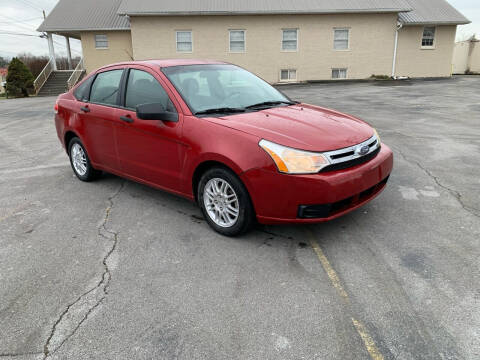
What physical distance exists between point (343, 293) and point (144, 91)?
122 inches

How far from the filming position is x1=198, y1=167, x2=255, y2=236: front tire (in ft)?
11.8

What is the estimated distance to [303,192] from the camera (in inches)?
129

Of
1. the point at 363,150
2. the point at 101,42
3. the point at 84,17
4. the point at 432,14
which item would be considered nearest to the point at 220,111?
the point at 363,150

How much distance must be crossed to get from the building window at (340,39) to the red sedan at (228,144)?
19.4 metres

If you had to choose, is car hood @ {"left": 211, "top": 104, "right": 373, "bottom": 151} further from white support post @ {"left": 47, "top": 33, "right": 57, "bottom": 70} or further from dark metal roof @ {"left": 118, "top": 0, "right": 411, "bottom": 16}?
white support post @ {"left": 47, "top": 33, "right": 57, "bottom": 70}

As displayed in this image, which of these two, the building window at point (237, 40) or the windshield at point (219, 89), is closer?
the windshield at point (219, 89)

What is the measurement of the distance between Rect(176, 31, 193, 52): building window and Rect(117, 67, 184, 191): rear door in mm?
18402

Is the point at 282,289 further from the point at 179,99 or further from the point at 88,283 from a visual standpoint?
the point at 179,99

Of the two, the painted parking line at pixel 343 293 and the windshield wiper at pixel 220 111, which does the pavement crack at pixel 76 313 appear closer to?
the windshield wiper at pixel 220 111

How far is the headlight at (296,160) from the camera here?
129 inches

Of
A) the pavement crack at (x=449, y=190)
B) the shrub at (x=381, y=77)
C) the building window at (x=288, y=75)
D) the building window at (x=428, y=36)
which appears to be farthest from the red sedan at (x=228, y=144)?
the building window at (x=428, y=36)

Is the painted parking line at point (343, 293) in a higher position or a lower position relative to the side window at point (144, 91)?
lower

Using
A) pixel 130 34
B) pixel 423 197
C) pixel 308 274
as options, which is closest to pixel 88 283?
pixel 308 274

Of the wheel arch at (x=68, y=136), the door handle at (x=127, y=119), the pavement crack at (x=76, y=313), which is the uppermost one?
the door handle at (x=127, y=119)
